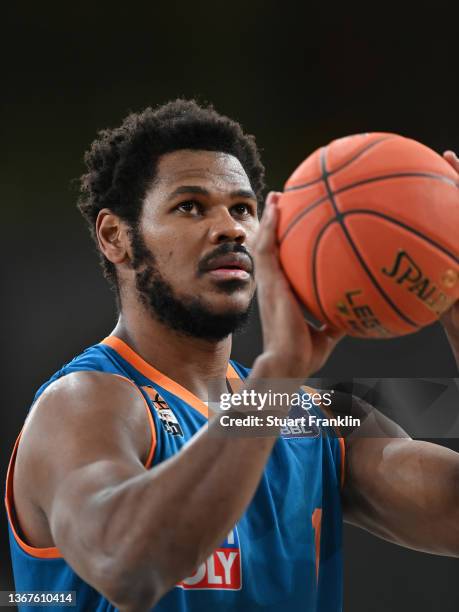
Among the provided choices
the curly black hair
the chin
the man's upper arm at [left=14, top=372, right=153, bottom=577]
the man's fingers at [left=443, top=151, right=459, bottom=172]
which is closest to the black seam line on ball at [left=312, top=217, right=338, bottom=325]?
the man's fingers at [left=443, top=151, right=459, bottom=172]

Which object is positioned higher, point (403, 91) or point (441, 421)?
point (403, 91)

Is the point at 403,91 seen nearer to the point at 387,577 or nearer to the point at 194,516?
the point at 387,577

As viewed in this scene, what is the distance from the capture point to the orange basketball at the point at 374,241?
1897 mm

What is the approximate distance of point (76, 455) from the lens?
2043mm

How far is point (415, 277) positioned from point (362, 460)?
112cm

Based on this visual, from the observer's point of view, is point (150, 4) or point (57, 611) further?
point (150, 4)

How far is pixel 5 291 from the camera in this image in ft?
18.2

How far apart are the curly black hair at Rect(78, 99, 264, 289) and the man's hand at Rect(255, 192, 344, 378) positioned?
3.48 feet

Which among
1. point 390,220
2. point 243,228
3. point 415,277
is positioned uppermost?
point 243,228

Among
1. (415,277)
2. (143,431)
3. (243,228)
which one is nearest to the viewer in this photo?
(415,277)

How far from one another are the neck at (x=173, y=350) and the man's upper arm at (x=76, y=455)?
0.31 metres

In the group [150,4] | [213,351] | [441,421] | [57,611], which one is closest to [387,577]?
[441,421]
